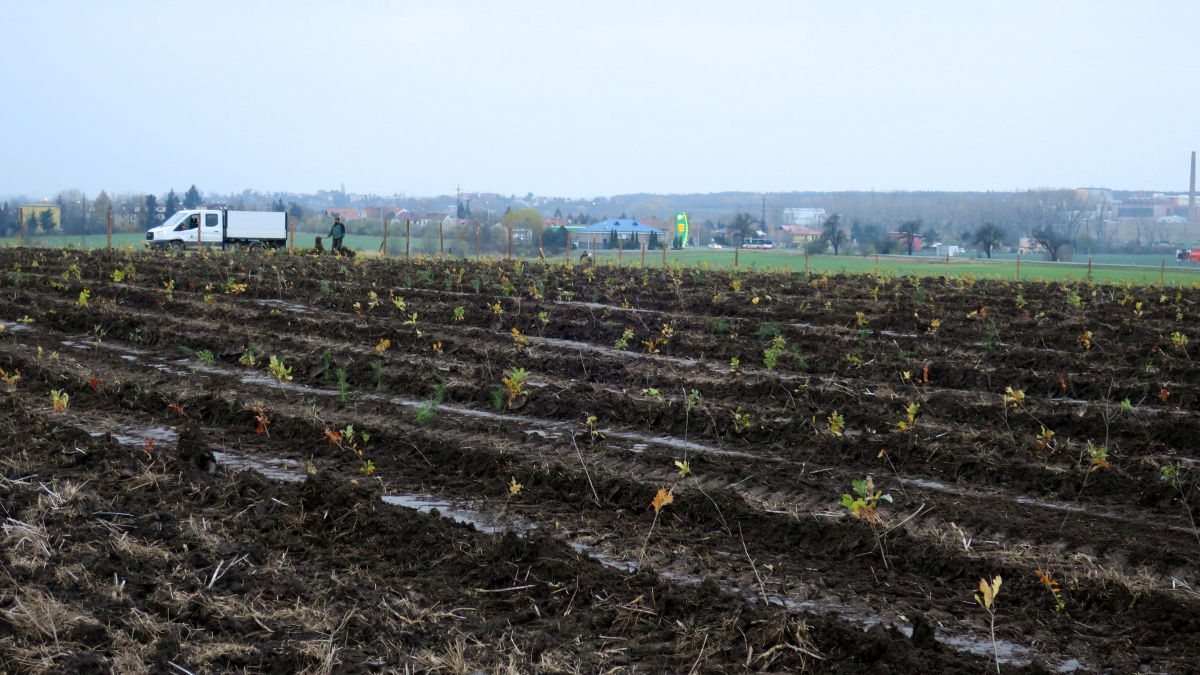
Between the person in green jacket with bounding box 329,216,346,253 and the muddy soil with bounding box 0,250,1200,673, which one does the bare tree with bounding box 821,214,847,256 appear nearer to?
the person in green jacket with bounding box 329,216,346,253

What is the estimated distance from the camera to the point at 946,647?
142 inches

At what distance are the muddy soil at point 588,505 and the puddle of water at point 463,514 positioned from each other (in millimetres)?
22

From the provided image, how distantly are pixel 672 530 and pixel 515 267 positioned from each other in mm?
18610

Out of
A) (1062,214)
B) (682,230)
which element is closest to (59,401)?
(682,230)

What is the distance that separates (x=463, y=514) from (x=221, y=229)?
35.4m

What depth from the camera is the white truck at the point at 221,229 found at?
36.3 metres

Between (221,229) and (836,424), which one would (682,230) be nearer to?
(221,229)

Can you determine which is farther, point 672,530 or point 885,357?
point 885,357

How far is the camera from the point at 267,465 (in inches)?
236

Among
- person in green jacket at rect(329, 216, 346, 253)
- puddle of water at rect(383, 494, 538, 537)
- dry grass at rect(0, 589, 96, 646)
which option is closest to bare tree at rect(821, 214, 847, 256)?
person in green jacket at rect(329, 216, 346, 253)

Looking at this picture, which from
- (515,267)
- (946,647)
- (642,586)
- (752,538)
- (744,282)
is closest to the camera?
(946,647)

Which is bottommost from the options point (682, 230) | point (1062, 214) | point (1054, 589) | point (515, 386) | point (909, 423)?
point (1054, 589)

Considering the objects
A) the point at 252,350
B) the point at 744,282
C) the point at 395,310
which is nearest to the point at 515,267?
the point at 744,282

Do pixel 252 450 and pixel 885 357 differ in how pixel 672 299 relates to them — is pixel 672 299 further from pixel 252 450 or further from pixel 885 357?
pixel 252 450
